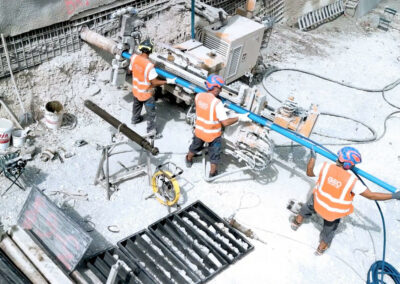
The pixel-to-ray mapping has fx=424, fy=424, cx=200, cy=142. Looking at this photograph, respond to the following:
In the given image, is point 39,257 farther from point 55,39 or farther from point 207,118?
point 55,39

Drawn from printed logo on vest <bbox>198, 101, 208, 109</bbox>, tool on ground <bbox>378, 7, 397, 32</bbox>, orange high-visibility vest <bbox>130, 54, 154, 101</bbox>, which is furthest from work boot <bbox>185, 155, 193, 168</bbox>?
tool on ground <bbox>378, 7, 397, 32</bbox>

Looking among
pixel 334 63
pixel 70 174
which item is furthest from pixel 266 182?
pixel 334 63

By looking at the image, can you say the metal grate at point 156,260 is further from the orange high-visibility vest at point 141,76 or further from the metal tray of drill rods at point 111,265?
the orange high-visibility vest at point 141,76

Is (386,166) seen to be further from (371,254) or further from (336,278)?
(336,278)

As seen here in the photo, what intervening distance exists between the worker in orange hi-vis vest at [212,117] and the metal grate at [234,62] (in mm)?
2055

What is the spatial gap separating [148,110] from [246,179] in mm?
2026

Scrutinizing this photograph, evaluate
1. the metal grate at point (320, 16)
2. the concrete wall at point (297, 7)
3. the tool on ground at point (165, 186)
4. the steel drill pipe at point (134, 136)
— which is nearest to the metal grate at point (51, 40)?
the steel drill pipe at point (134, 136)

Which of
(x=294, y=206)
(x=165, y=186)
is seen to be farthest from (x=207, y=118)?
(x=294, y=206)

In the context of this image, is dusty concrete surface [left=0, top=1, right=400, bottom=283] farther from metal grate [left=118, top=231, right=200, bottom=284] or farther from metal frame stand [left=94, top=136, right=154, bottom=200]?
metal grate [left=118, top=231, right=200, bottom=284]

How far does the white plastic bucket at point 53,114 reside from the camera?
6.98 meters

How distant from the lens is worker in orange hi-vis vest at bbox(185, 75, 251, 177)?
6.02 metres

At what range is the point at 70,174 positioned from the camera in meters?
6.42

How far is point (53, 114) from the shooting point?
273 inches

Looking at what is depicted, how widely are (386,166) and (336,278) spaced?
9.44ft
